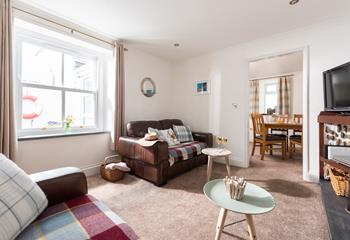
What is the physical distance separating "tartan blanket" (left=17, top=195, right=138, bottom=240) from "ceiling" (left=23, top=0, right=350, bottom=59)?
216 centimetres

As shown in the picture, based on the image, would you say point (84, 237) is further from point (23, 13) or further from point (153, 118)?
point (153, 118)

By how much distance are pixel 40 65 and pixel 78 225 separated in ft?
8.35

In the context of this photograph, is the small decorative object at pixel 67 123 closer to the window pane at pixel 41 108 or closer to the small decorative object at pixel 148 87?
the window pane at pixel 41 108

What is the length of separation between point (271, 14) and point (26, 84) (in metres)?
3.43

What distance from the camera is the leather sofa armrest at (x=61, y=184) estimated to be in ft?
3.52

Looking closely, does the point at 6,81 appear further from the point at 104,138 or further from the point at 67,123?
the point at 104,138

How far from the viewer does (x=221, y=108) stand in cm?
341

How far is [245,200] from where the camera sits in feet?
3.97

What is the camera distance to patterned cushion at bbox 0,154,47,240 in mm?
728

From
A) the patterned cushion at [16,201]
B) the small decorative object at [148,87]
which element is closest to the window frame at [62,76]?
the small decorative object at [148,87]

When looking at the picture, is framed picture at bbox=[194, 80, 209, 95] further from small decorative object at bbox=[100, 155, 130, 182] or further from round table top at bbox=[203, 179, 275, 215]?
round table top at bbox=[203, 179, 275, 215]

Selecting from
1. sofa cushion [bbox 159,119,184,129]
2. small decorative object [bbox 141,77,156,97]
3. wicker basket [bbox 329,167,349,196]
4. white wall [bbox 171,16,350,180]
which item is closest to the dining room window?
white wall [bbox 171,16,350,180]

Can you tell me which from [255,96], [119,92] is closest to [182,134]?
[119,92]

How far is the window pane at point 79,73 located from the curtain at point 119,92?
0.48 m
